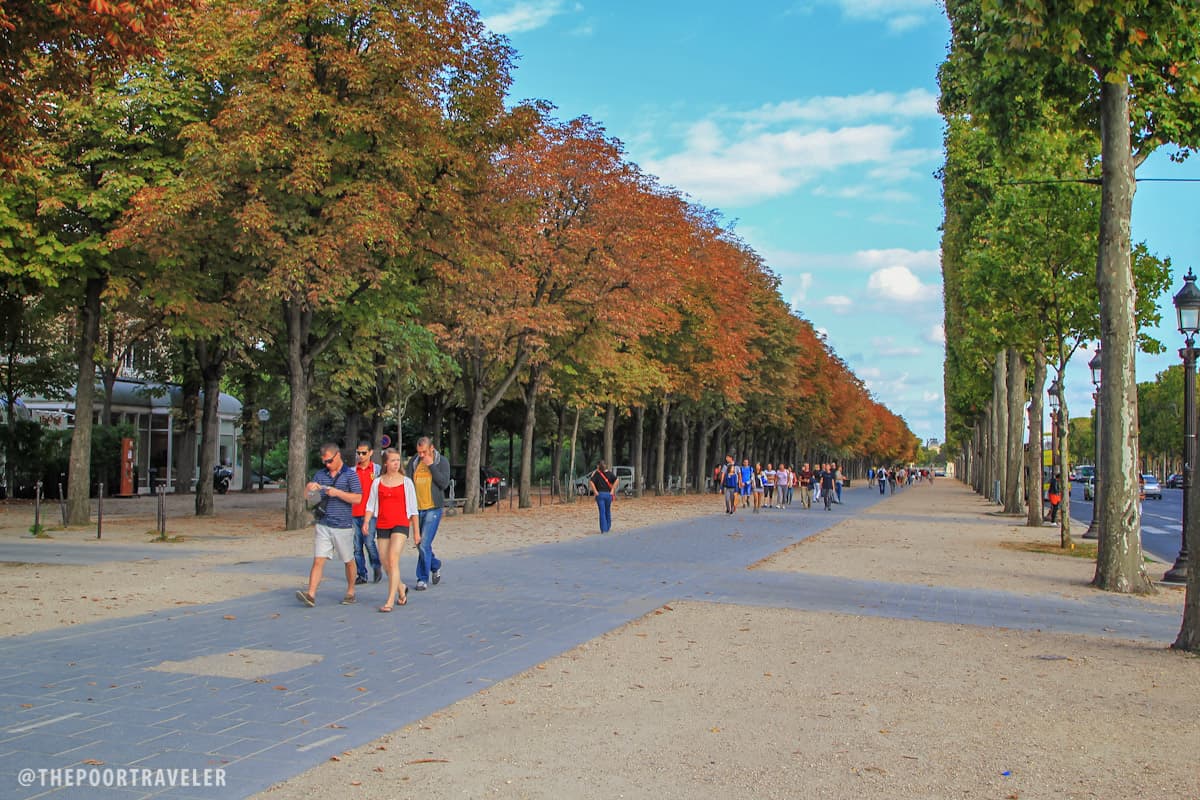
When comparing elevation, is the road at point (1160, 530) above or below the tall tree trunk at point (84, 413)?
below

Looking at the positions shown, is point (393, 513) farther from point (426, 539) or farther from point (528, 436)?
point (528, 436)

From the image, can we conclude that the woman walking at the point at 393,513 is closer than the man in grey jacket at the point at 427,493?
Yes

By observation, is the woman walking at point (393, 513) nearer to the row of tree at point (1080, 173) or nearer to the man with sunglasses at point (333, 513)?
the man with sunglasses at point (333, 513)

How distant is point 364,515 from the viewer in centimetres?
1268

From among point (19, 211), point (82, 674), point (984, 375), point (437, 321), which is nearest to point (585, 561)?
point (82, 674)

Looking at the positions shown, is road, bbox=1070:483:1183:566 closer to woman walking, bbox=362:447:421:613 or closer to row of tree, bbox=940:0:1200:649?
row of tree, bbox=940:0:1200:649

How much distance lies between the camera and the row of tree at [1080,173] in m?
13.5

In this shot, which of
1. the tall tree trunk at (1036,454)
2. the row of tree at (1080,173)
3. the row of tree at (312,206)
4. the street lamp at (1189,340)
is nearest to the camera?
the row of tree at (1080,173)

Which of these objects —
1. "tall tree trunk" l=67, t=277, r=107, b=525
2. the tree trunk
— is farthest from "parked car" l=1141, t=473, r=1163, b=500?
"tall tree trunk" l=67, t=277, r=107, b=525

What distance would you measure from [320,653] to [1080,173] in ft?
67.6

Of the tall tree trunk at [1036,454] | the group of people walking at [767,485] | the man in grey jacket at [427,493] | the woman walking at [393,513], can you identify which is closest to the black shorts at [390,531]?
the woman walking at [393,513]

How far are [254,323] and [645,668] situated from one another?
20464 millimetres

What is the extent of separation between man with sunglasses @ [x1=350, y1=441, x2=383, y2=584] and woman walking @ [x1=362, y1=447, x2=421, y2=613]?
0.75ft

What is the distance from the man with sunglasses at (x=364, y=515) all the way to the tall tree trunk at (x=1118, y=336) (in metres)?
10.1
